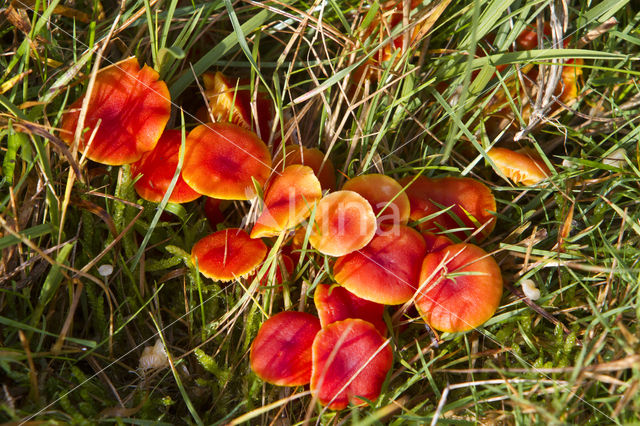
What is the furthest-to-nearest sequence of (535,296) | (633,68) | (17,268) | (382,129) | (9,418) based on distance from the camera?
(633,68), (382,129), (535,296), (17,268), (9,418)

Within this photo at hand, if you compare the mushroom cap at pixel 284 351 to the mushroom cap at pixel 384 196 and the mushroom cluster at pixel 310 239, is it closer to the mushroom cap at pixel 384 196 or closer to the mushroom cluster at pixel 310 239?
the mushroom cluster at pixel 310 239

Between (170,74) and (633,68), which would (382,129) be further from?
(633,68)

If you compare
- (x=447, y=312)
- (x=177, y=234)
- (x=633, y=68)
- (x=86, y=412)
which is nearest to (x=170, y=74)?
(x=177, y=234)

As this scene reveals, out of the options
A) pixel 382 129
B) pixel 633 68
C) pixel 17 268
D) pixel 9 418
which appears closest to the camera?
pixel 9 418

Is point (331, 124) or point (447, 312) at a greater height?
point (331, 124)

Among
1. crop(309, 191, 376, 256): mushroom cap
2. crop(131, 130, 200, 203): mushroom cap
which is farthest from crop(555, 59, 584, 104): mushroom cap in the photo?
crop(131, 130, 200, 203): mushroom cap

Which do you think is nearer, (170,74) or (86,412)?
(86,412)

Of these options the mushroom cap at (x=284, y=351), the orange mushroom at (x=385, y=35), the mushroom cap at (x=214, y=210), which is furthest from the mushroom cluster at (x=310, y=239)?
the orange mushroom at (x=385, y=35)
